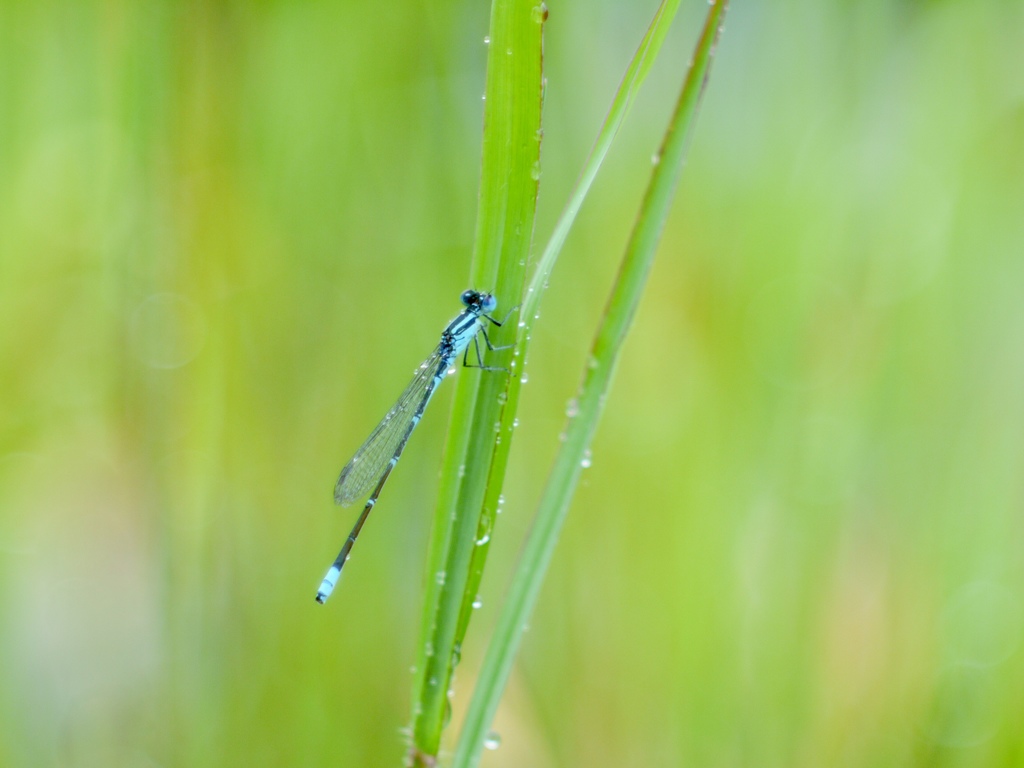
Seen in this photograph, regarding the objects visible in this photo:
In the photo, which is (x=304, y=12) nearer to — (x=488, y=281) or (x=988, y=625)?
(x=488, y=281)

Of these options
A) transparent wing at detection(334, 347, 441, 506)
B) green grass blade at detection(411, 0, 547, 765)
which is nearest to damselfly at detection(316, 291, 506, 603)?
transparent wing at detection(334, 347, 441, 506)

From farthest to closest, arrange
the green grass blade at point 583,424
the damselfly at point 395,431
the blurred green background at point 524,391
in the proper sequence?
the damselfly at point 395,431 → the blurred green background at point 524,391 → the green grass blade at point 583,424

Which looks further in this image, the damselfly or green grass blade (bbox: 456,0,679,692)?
the damselfly

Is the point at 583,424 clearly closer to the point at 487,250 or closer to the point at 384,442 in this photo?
the point at 487,250

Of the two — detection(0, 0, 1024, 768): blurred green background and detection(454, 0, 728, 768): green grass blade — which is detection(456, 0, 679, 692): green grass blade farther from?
detection(0, 0, 1024, 768): blurred green background

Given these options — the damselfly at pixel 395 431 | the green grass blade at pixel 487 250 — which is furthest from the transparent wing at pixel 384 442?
the green grass blade at pixel 487 250

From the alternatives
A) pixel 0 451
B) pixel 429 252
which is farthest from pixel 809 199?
pixel 0 451

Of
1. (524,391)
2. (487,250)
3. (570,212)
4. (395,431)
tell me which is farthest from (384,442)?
(570,212)

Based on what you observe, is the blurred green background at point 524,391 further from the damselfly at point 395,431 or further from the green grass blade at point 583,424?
the green grass blade at point 583,424
